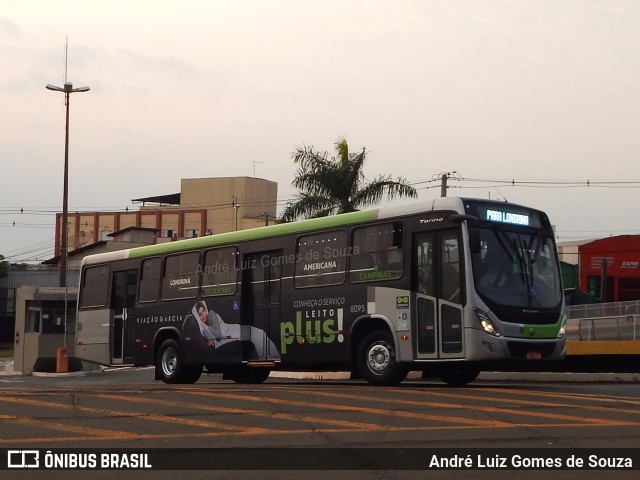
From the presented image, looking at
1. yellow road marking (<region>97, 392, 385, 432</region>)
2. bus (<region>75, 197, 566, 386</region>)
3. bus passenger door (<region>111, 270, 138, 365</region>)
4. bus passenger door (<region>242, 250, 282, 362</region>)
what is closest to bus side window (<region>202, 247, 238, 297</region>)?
bus (<region>75, 197, 566, 386</region>)

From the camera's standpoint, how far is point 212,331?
74.8 ft

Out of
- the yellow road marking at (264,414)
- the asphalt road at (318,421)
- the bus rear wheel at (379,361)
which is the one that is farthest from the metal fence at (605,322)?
the yellow road marking at (264,414)

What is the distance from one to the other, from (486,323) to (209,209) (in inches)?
3446

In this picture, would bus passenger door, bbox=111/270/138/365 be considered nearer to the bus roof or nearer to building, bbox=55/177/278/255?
the bus roof

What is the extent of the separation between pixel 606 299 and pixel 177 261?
2135cm

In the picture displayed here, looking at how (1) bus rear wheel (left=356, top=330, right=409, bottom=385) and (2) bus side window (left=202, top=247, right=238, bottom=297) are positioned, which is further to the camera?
(2) bus side window (left=202, top=247, right=238, bottom=297)

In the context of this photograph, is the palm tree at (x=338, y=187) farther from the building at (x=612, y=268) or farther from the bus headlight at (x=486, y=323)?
the bus headlight at (x=486, y=323)

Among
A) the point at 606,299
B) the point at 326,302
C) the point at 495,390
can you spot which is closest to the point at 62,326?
the point at 606,299

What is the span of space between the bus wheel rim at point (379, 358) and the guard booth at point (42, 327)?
3483 centimetres

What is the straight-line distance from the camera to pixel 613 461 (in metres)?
9.42

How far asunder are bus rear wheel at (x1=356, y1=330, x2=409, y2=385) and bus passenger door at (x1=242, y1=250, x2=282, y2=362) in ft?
8.66

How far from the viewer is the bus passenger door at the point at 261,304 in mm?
21422

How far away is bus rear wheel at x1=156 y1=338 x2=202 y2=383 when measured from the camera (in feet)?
77.5

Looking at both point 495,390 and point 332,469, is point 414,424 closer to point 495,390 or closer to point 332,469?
point 332,469
